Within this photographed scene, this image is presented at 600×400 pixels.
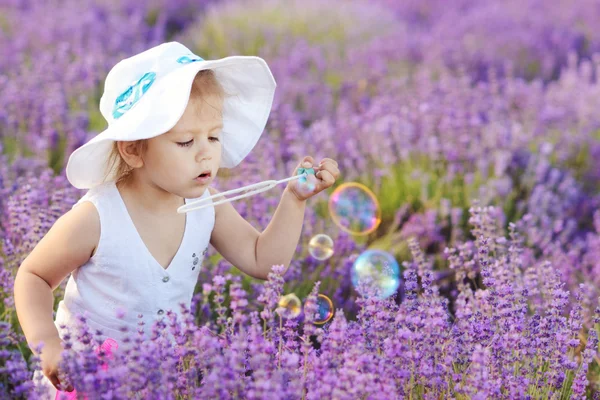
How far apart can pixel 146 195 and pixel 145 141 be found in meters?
0.21

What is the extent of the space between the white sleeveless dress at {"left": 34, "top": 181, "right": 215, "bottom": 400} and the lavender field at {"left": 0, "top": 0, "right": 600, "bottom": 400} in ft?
0.39

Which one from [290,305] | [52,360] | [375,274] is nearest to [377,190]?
[375,274]

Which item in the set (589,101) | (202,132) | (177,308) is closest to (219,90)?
(202,132)

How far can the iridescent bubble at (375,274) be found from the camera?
2.15m

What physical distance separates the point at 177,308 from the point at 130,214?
35 centimetres

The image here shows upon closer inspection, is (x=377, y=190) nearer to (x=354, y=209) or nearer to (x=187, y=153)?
(x=354, y=209)

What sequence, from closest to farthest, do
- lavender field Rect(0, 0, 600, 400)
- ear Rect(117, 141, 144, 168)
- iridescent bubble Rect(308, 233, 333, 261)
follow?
1. lavender field Rect(0, 0, 600, 400)
2. ear Rect(117, 141, 144, 168)
3. iridescent bubble Rect(308, 233, 333, 261)

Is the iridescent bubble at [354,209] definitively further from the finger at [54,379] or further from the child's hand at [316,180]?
the finger at [54,379]

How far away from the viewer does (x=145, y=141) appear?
222 cm

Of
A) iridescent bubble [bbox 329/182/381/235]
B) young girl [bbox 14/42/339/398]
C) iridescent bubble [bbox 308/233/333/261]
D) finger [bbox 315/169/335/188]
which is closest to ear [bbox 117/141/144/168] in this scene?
young girl [bbox 14/42/339/398]

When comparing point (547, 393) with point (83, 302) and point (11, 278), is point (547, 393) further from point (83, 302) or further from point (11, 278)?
point (11, 278)

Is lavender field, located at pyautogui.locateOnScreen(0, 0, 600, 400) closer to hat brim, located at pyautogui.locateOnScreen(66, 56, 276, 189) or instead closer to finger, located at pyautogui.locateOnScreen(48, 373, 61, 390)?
finger, located at pyautogui.locateOnScreen(48, 373, 61, 390)

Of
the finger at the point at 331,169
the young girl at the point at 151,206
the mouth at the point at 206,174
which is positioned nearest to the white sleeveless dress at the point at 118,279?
the young girl at the point at 151,206

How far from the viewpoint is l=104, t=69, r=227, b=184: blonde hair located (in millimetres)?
2240
